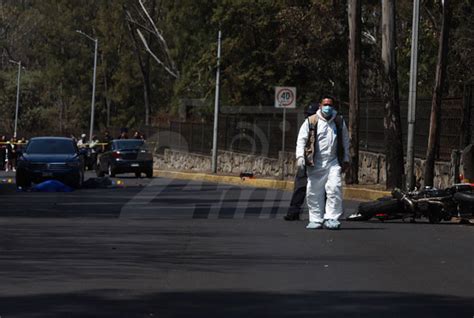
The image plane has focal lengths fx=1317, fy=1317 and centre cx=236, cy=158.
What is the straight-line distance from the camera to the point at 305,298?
10.6m

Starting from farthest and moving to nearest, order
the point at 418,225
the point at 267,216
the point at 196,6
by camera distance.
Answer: the point at 196,6, the point at 267,216, the point at 418,225

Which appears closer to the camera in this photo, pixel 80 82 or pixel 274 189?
pixel 274 189

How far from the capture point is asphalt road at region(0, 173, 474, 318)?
1014cm

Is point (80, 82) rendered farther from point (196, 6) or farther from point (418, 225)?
point (418, 225)

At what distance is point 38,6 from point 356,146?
2326 inches

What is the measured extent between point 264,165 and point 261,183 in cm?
846

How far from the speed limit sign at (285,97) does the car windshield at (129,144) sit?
33.7 ft

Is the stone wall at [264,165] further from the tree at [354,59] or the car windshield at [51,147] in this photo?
the car windshield at [51,147]

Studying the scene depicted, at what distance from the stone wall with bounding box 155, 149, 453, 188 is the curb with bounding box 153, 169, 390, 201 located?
1.66 meters

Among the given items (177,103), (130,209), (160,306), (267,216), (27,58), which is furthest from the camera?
(27,58)

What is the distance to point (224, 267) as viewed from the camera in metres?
13.1

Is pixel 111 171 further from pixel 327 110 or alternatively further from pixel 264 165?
pixel 327 110

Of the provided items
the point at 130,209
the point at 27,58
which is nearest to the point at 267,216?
the point at 130,209

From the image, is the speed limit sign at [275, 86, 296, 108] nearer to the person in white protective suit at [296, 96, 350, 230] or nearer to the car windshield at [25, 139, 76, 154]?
the car windshield at [25, 139, 76, 154]
